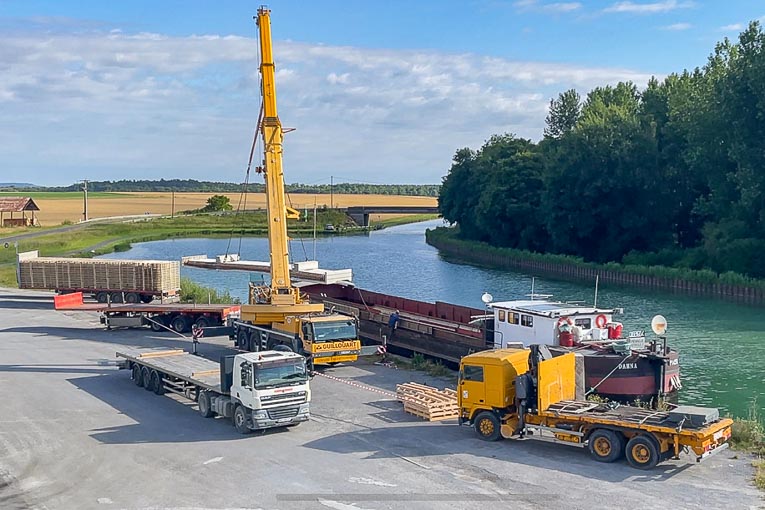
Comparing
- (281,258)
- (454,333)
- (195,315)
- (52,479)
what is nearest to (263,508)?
(52,479)

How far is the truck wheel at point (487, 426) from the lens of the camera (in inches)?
891

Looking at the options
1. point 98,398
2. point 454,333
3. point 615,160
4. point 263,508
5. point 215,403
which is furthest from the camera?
point 615,160

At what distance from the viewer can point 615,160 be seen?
83.6 m

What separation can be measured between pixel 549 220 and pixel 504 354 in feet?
230

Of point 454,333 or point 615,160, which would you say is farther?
point 615,160

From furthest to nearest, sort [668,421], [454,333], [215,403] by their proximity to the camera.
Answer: [454,333] → [215,403] → [668,421]

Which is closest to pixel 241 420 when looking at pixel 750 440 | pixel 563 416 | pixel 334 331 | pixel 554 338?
pixel 563 416

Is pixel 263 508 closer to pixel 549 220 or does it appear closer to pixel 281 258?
pixel 281 258

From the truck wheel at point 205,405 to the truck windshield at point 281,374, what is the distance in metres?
2.90

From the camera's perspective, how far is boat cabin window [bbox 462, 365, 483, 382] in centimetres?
2285

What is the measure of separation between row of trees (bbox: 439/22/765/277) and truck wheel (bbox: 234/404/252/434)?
2170 inches

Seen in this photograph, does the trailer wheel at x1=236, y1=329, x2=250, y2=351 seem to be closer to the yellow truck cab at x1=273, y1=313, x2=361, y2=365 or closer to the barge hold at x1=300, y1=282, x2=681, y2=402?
the yellow truck cab at x1=273, y1=313, x2=361, y2=365

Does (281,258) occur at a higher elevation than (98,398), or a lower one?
higher

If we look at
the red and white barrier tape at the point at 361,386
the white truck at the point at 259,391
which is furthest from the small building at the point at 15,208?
the white truck at the point at 259,391
